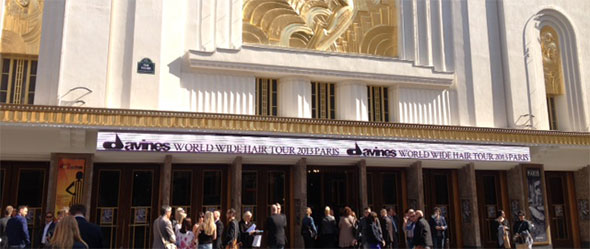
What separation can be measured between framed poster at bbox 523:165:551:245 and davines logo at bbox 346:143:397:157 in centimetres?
704

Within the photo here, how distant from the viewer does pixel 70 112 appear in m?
14.7

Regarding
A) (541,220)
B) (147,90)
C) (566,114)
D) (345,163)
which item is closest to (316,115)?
(345,163)

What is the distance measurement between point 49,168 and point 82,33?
14.9 ft

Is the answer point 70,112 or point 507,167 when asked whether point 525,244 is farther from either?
point 70,112

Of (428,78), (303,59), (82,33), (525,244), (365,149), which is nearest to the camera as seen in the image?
(525,244)

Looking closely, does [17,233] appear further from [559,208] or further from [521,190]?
[559,208]

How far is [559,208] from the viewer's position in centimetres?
2236

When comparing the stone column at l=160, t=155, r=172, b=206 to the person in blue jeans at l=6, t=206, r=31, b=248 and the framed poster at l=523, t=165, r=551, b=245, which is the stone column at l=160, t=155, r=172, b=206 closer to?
the person in blue jeans at l=6, t=206, r=31, b=248

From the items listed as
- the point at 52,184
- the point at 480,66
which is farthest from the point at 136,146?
the point at 480,66

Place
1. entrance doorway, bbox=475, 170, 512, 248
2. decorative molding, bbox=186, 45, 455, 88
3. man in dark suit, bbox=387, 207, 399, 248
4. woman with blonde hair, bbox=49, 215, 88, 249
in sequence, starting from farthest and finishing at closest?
entrance doorway, bbox=475, 170, 512, 248
decorative molding, bbox=186, 45, 455, 88
man in dark suit, bbox=387, 207, 399, 248
woman with blonde hair, bbox=49, 215, 88, 249

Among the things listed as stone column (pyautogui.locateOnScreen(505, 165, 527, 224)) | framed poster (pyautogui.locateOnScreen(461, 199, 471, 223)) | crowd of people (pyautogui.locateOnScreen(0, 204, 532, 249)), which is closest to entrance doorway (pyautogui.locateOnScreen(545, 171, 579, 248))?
stone column (pyautogui.locateOnScreen(505, 165, 527, 224))

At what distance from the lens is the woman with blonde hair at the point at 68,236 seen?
277 inches

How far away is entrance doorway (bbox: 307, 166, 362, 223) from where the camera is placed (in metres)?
19.1

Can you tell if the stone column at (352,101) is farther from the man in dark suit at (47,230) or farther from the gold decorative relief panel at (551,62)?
the man in dark suit at (47,230)
